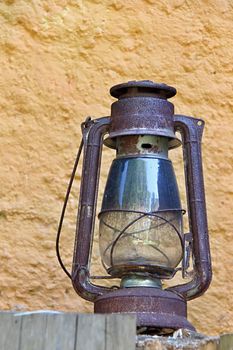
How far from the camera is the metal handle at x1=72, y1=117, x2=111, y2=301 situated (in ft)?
7.37

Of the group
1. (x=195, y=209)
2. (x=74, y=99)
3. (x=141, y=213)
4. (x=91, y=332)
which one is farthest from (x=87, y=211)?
(x=74, y=99)

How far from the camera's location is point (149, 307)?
216cm

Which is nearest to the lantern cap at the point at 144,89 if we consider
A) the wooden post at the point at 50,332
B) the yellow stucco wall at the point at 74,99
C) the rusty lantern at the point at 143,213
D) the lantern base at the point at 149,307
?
the rusty lantern at the point at 143,213

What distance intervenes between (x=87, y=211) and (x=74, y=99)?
66 centimetres

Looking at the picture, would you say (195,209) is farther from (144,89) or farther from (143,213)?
(144,89)

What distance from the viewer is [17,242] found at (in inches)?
108

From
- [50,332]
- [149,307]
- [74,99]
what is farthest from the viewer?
[74,99]

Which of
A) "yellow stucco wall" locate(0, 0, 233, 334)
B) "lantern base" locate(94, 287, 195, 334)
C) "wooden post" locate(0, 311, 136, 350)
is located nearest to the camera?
"wooden post" locate(0, 311, 136, 350)

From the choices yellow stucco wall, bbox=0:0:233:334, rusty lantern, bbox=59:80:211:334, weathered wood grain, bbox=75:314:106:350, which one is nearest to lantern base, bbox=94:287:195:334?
rusty lantern, bbox=59:80:211:334

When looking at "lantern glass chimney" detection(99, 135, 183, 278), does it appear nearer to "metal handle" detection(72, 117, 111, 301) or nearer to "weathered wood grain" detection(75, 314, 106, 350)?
"metal handle" detection(72, 117, 111, 301)

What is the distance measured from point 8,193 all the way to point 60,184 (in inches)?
5.2

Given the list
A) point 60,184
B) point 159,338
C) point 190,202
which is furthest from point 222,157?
point 159,338

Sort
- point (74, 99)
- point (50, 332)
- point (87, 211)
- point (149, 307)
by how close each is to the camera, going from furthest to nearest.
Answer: point (74, 99), point (87, 211), point (149, 307), point (50, 332)

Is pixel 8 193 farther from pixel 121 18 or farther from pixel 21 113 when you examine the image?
pixel 121 18
